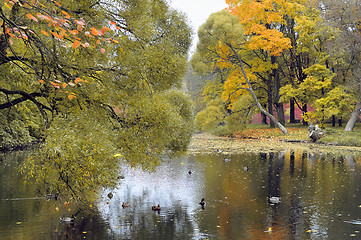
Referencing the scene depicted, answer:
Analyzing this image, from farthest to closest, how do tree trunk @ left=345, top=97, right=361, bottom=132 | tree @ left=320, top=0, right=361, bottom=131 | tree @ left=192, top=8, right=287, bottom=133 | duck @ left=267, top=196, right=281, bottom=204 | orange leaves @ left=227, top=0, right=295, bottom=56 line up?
1. orange leaves @ left=227, top=0, right=295, bottom=56
2. tree @ left=192, top=8, right=287, bottom=133
3. tree @ left=320, top=0, right=361, bottom=131
4. tree trunk @ left=345, top=97, right=361, bottom=132
5. duck @ left=267, top=196, right=281, bottom=204

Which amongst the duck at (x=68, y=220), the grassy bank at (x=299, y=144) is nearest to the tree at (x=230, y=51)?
the grassy bank at (x=299, y=144)

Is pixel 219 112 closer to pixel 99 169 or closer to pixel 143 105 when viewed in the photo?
pixel 143 105

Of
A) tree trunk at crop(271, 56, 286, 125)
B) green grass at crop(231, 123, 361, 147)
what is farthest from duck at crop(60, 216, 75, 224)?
tree trunk at crop(271, 56, 286, 125)

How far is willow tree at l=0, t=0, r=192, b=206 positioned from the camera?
7660 mm

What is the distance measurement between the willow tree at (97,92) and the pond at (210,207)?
960 millimetres

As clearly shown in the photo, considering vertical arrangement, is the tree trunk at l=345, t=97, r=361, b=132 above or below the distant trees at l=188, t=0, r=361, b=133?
below

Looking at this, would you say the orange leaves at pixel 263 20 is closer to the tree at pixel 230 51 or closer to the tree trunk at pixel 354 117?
the tree at pixel 230 51

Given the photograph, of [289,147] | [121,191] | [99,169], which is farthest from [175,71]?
[289,147]

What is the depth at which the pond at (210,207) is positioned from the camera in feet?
26.5

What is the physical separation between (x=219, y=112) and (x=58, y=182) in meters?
25.8

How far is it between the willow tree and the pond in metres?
0.96

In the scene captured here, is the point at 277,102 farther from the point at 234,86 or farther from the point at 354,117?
the point at 354,117

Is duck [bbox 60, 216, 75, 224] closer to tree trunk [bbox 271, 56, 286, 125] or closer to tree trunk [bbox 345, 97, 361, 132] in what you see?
tree trunk [bbox 345, 97, 361, 132]

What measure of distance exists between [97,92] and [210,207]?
14.9 feet
